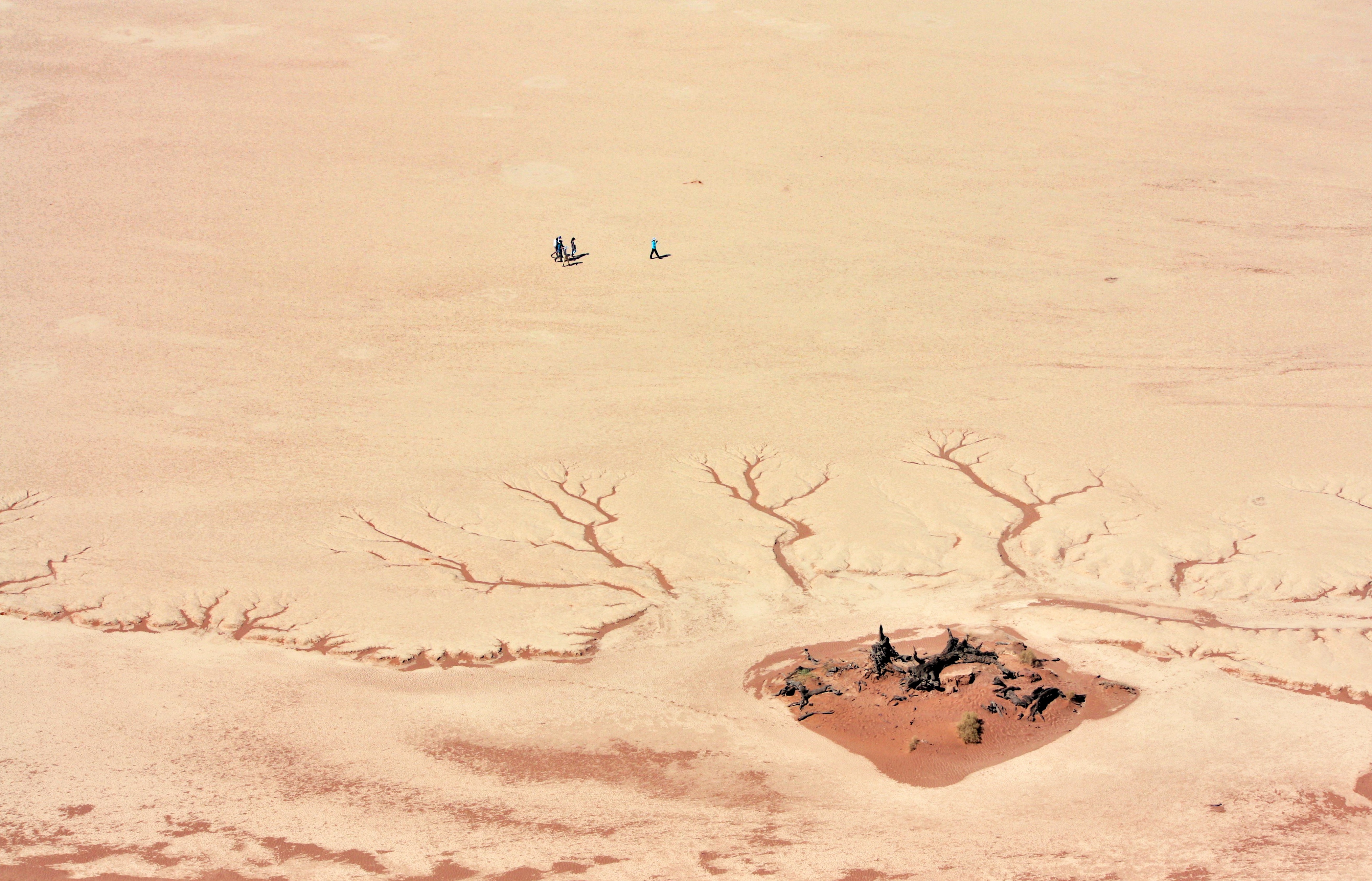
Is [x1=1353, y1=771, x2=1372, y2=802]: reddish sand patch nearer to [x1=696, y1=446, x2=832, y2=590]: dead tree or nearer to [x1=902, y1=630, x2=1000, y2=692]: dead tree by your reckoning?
[x1=902, y1=630, x2=1000, y2=692]: dead tree

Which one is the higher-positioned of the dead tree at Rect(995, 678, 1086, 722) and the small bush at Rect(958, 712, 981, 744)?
the dead tree at Rect(995, 678, 1086, 722)

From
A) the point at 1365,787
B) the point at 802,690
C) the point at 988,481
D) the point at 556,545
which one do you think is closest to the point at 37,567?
the point at 556,545

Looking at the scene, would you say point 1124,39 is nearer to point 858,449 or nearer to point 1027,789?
point 858,449

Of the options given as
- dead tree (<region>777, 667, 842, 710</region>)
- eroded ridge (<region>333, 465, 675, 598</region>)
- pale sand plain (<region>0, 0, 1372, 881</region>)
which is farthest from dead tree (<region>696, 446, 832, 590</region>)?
dead tree (<region>777, 667, 842, 710</region>)

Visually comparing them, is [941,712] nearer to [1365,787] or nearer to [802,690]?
[802,690]

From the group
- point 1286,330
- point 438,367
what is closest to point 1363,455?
point 1286,330

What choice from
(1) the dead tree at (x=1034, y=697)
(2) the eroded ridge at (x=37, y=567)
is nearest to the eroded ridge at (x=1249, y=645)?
(1) the dead tree at (x=1034, y=697)
